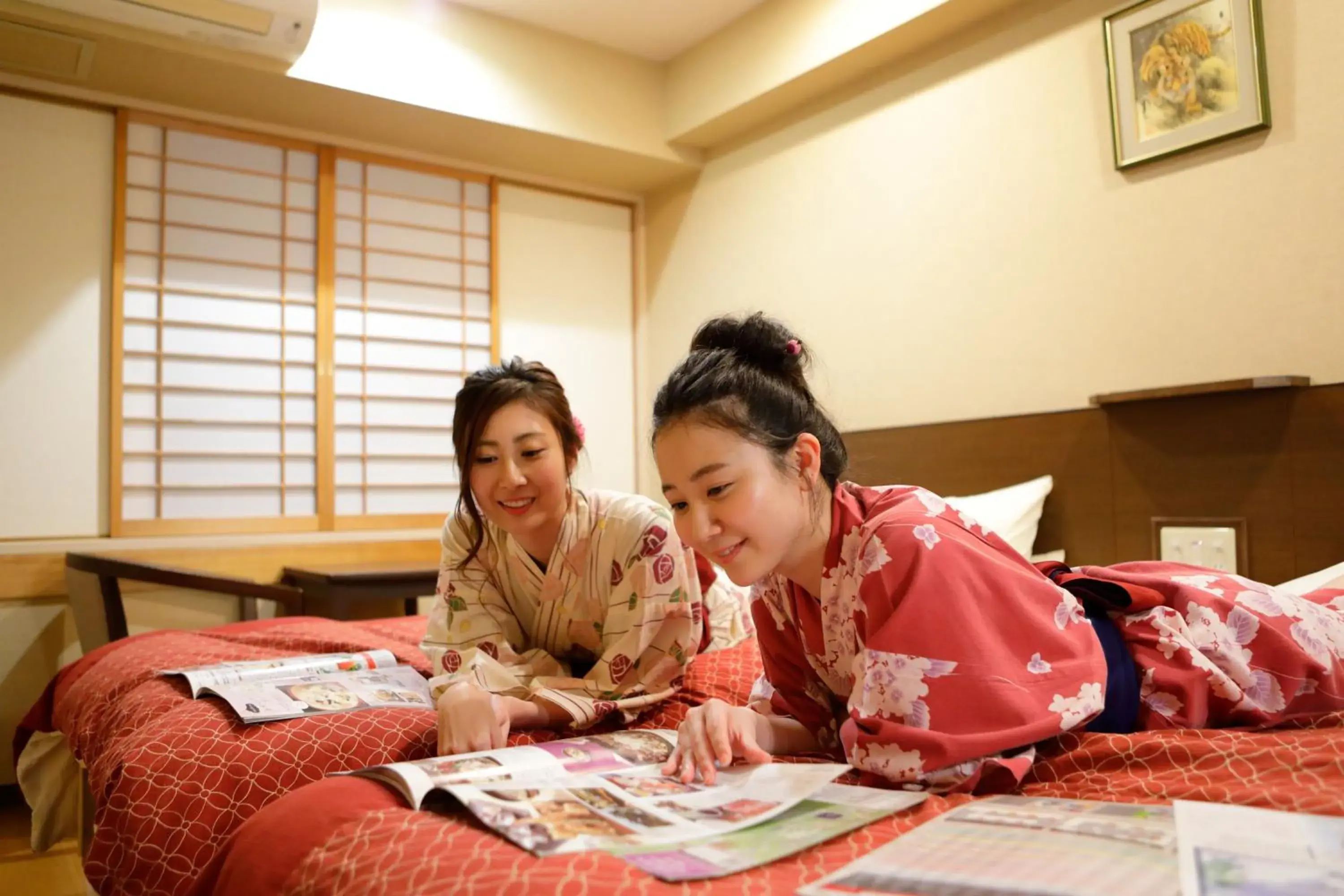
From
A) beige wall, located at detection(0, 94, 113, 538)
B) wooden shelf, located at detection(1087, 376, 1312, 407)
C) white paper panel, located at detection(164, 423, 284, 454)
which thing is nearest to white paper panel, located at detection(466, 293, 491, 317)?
white paper panel, located at detection(164, 423, 284, 454)

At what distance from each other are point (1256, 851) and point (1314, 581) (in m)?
1.37

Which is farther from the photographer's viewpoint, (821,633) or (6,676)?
(6,676)

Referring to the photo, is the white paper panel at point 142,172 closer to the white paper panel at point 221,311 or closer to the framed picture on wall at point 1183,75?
the white paper panel at point 221,311

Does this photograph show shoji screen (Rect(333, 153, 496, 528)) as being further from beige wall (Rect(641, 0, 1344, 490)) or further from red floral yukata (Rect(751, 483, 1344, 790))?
red floral yukata (Rect(751, 483, 1344, 790))

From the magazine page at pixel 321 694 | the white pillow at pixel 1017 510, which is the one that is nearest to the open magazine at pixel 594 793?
the magazine page at pixel 321 694

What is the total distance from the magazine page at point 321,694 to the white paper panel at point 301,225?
2.46m

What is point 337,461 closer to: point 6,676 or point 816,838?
point 6,676

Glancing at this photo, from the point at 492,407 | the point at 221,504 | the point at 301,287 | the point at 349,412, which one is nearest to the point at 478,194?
the point at 301,287

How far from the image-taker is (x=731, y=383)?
4.23ft

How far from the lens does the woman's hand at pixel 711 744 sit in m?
1.11

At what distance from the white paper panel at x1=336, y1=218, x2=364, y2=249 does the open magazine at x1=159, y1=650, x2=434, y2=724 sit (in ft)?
7.67

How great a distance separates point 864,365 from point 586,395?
1.59m

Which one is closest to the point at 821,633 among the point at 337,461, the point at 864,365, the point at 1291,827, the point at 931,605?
the point at 931,605

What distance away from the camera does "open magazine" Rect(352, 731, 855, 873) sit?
2.94ft
